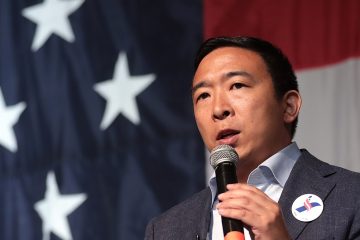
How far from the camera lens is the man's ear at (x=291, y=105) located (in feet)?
7.29

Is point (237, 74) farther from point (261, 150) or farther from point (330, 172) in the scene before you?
point (330, 172)

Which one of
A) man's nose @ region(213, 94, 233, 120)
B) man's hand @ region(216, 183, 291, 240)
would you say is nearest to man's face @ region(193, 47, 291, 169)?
man's nose @ region(213, 94, 233, 120)

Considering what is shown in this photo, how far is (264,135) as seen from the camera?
2094 mm

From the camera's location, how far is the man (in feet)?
6.22

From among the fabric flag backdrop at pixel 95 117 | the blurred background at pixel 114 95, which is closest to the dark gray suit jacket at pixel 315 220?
the blurred background at pixel 114 95

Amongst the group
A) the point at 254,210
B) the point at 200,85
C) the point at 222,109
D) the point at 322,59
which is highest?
the point at 322,59

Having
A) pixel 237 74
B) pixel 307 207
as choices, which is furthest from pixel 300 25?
pixel 307 207

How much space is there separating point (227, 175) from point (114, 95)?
2225 millimetres

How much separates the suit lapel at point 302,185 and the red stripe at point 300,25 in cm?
122

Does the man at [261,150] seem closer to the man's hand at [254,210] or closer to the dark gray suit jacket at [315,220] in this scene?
the dark gray suit jacket at [315,220]

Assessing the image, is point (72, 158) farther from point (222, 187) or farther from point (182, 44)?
point (222, 187)

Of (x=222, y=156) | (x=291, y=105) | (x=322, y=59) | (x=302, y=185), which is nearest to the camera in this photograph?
(x=222, y=156)

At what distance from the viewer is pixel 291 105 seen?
2.24m

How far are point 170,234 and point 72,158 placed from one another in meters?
1.72
